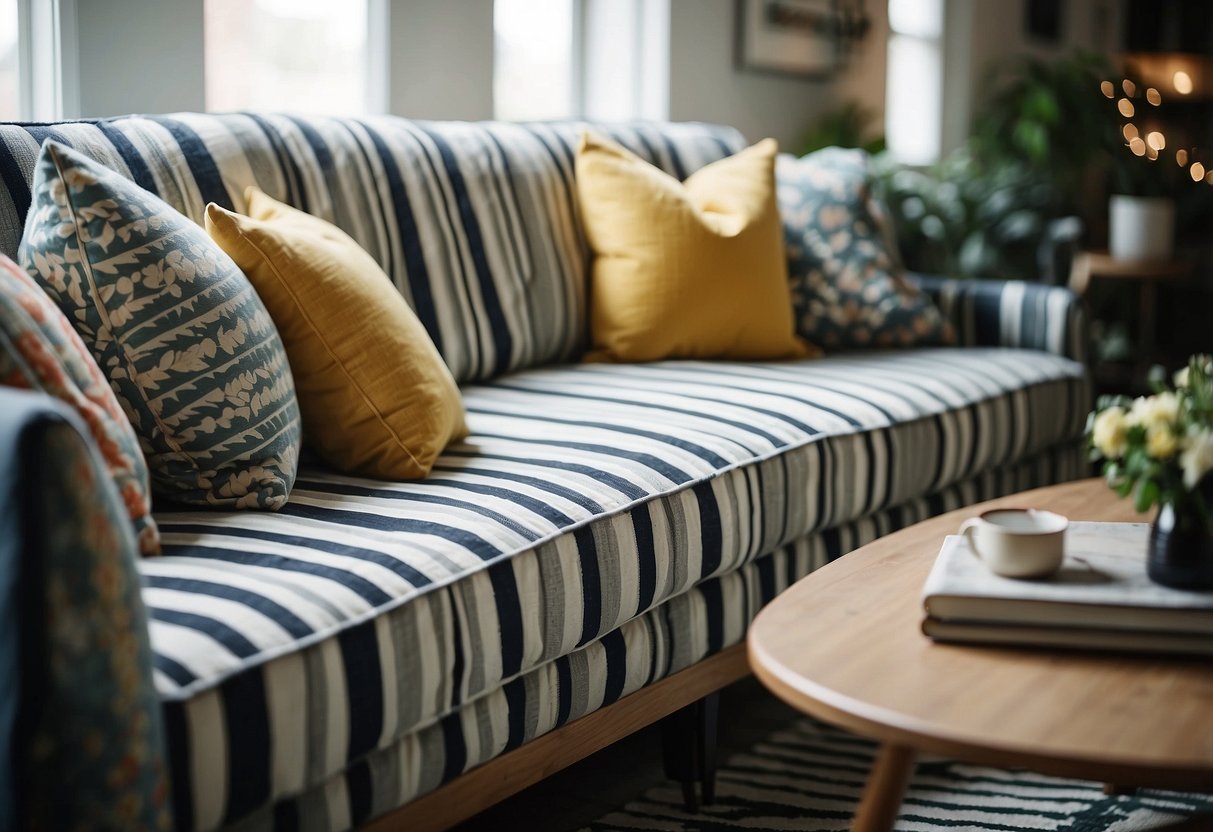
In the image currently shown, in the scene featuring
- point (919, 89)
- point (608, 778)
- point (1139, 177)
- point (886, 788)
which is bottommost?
point (608, 778)

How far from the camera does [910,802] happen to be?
5.49ft

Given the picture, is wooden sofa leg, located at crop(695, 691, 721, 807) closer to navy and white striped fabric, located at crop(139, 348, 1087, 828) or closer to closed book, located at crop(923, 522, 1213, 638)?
navy and white striped fabric, located at crop(139, 348, 1087, 828)

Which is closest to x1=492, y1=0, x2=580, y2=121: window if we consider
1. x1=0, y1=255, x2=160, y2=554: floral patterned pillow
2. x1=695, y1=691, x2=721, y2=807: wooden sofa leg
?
x1=695, y1=691, x2=721, y2=807: wooden sofa leg

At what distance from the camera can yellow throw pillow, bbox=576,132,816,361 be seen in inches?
89.7

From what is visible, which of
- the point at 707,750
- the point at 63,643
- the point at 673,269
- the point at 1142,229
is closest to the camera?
the point at 63,643

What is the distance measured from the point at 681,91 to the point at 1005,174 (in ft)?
4.09

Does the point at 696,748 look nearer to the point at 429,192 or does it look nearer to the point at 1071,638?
the point at 1071,638

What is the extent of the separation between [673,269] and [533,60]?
1.07 meters

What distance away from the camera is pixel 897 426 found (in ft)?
6.51

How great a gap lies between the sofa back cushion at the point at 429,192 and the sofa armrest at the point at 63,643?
0.77m

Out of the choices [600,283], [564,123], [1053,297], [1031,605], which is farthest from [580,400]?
[1053,297]

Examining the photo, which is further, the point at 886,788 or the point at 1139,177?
the point at 1139,177

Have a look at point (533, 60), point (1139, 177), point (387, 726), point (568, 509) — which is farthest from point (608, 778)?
point (1139, 177)

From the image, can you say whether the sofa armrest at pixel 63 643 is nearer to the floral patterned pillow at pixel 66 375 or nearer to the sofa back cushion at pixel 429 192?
the floral patterned pillow at pixel 66 375
